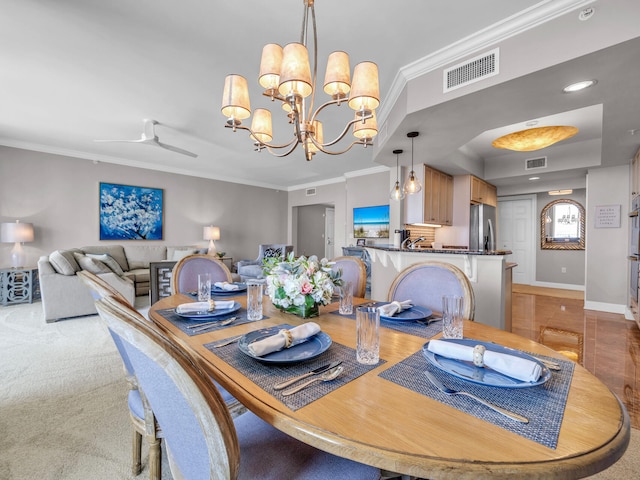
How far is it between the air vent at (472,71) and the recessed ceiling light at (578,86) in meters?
0.55

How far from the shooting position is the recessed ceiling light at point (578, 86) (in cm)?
203

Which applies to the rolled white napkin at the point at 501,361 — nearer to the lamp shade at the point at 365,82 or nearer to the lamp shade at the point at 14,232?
the lamp shade at the point at 365,82

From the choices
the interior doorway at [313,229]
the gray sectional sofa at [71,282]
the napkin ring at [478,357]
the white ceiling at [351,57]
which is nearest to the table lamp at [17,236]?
the gray sectional sofa at [71,282]

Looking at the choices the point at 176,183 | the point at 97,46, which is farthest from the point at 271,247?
the point at 97,46

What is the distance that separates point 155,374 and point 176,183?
636cm

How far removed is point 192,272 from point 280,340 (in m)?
→ 1.38

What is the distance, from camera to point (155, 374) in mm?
571

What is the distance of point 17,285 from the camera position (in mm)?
4363

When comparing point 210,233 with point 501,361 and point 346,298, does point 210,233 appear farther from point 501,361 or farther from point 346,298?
point 501,361

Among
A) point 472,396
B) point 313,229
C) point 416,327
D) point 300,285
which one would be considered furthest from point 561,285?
point 472,396

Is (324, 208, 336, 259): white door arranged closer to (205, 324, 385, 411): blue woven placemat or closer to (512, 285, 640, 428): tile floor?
(512, 285, 640, 428): tile floor

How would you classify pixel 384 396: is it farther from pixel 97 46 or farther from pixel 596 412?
pixel 97 46

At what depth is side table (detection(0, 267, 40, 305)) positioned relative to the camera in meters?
4.23

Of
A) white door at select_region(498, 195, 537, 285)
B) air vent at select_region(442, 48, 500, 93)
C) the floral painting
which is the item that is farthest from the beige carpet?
white door at select_region(498, 195, 537, 285)
